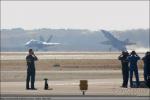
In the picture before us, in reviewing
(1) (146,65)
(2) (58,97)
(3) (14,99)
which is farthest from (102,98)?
(1) (146,65)

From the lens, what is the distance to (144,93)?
99.5 feet

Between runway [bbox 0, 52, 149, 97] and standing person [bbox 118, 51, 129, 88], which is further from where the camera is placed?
standing person [bbox 118, 51, 129, 88]

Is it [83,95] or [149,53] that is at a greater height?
[149,53]

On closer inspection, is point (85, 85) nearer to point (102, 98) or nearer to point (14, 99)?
point (102, 98)

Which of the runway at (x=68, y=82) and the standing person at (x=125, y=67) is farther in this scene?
the standing person at (x=125, y=67)

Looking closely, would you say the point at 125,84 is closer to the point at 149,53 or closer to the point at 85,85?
the point at 149,53

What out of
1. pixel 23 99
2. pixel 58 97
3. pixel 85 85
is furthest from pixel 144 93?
pixel 23 99

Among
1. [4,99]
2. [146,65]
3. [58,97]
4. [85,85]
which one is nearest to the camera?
[4,99]

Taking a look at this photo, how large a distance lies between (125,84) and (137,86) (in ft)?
2.90

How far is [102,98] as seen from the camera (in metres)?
26.9

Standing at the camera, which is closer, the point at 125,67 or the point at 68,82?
the point at 125,67

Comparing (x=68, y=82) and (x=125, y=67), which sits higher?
(x=125, y=67)

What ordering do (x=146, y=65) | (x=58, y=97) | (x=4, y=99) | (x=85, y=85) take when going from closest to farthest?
(x=4, y=99), (x=58, y=97), (x=85, y=85), (x=146, y=65)

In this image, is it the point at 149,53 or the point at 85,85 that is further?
the point at 149,53
